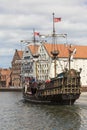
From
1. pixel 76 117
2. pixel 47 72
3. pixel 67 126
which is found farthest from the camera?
pixel 47 72

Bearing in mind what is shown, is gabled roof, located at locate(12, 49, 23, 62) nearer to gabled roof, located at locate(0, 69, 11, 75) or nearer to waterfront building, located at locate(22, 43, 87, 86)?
gabled roof, located at locate(0, 69, 11, 75)

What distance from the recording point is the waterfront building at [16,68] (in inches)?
6871

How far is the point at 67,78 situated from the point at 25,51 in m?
89.3

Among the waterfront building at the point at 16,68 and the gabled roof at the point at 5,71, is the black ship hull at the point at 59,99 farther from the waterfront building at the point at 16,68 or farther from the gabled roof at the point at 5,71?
the gabled roof at the point at 5,71

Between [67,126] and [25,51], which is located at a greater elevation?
[25,51]

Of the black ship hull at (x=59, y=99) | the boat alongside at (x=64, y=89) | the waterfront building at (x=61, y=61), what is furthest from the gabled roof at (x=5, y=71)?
the boat alongside at (x=64, y=89)

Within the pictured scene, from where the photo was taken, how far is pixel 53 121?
5091cm

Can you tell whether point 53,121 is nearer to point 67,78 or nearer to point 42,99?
point 67,78

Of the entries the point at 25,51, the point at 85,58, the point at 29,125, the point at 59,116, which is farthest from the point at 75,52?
the point at 29,125

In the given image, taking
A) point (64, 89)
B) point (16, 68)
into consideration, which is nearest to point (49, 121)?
point (64, 89)

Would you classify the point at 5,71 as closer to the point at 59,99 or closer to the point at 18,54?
the point at 18,54

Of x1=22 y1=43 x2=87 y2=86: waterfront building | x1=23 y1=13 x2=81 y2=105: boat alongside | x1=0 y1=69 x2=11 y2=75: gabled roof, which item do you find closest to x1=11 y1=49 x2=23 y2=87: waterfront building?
x1=0 y1=69 x2=11 y2=75: gabled roof

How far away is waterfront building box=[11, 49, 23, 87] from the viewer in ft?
573

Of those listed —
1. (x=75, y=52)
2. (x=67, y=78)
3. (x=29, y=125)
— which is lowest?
(x=29, y=125)
